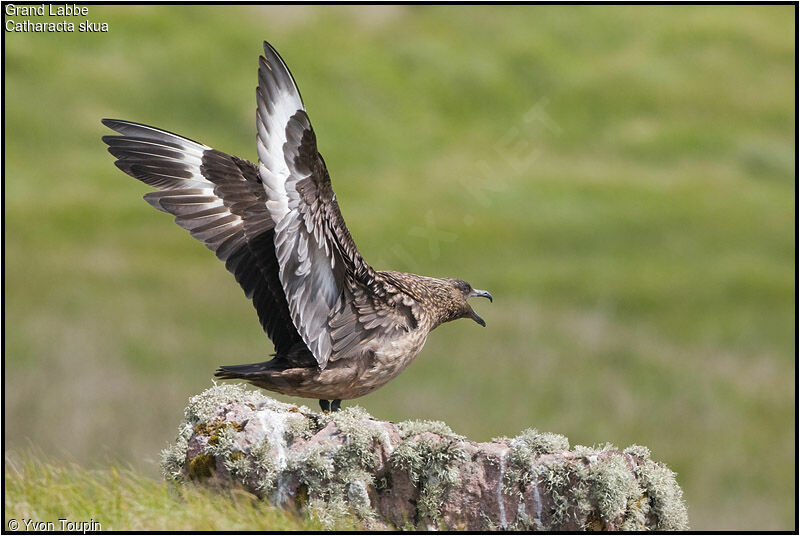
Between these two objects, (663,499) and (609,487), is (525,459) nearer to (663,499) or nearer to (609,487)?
(609,487)

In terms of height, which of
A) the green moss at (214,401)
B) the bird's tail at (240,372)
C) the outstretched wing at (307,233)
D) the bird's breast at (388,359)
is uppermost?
the outstretched wing at (307,233)

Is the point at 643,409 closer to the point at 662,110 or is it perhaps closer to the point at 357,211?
the point at 357,211

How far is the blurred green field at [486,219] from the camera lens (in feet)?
62.0

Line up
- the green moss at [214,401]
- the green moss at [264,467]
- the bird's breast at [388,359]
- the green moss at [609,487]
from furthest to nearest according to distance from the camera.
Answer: the bird's breast at [388,359], the green moss at [214,401], the green moss at [264,467], the green moss at [609,487]

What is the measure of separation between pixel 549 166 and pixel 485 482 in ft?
96.5

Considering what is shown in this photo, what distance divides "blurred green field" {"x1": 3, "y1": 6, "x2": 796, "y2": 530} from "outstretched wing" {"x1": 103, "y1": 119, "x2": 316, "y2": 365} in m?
1.36

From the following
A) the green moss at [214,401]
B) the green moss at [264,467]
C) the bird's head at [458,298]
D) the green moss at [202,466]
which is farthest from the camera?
the bird's head at [458,298]

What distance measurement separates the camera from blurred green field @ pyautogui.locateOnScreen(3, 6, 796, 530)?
18906mm

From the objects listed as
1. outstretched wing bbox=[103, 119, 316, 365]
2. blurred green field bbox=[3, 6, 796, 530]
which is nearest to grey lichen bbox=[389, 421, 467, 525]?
outstretched wing bbox=[103, 119, 316, 365]

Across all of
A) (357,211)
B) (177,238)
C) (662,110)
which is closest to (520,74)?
(662,110)

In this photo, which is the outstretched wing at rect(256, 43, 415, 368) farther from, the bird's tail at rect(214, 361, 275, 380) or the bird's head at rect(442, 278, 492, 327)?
the bird's head at rect(442, 278, 492, 327)

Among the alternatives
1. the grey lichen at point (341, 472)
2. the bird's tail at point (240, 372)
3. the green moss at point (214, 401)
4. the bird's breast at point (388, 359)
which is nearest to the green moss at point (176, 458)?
the green moss at point (214, 401)

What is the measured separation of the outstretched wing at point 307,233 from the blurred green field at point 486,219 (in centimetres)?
168

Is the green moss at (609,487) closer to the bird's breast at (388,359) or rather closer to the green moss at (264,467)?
the bird's breast at (388,359)
